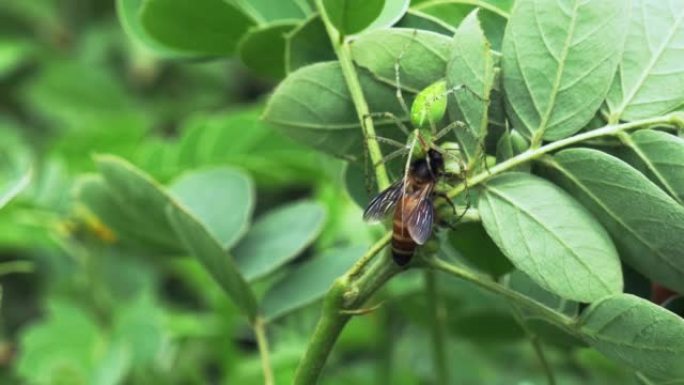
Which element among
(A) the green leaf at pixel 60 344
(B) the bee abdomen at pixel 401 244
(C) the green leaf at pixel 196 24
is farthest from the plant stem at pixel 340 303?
(A) the green leaf at pixel 60 344

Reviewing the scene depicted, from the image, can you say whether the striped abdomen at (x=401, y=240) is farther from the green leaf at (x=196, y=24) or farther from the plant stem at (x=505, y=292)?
the green leaf at (x=196, y=24)

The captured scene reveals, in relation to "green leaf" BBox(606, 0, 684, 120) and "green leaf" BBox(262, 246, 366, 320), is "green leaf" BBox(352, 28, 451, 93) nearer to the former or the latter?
"green leaf" BBox(606, 0, 684, 120)

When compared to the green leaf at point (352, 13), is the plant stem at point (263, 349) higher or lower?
lower

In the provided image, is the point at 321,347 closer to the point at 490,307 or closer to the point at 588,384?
the point at 490,307

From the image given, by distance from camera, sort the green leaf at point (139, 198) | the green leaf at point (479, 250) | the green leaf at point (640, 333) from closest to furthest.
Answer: the green leaf at point (640, 333)
the green leaf at point (479, 250)
the green leaf at point (139, 198)

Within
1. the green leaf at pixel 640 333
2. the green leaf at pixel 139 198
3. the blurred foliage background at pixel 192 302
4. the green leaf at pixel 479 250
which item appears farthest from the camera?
the blurred foliage background at pixel 192 302

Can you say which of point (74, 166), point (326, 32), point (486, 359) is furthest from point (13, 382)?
point (326, 32)

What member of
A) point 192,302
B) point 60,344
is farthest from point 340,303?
point 192,302

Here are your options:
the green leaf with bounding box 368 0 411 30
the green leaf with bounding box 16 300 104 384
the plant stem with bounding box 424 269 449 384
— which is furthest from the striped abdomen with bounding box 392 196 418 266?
the green leaf with bounding box 16 300 104 384
